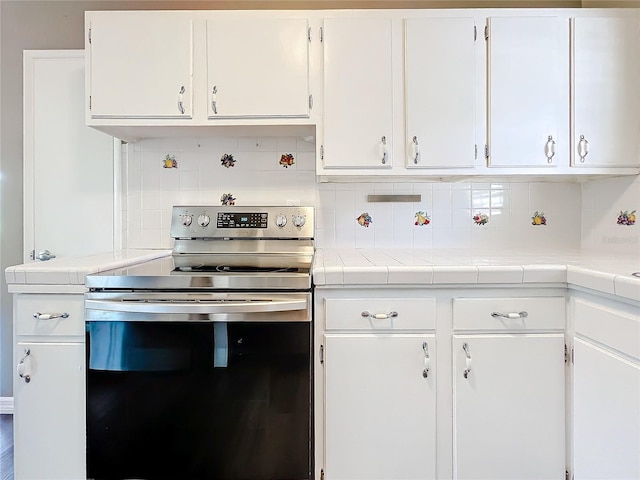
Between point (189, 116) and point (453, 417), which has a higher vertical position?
point (189, 116)

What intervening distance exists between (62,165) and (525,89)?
236 centimetres

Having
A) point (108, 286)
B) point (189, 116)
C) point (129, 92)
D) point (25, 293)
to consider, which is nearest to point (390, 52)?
point (189, 116)

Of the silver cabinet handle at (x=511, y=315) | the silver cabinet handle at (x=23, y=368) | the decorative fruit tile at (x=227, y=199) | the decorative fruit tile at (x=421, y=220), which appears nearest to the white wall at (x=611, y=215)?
the silver cabinet handle at (x=511, y=315)

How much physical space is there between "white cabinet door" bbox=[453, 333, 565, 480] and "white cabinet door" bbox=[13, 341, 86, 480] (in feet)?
4.38

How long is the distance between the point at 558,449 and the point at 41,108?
2.85 meters

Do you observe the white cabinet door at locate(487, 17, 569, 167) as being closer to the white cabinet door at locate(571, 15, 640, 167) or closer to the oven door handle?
the white cabinet door at locate(571, 15, 640, 167)

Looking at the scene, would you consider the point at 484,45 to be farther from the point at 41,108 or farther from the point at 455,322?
the point at 41,108

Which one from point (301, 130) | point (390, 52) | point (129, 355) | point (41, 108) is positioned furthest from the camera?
point (41, 108)

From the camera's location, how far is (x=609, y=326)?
115 cm

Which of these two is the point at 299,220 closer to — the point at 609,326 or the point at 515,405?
the point at 515,405

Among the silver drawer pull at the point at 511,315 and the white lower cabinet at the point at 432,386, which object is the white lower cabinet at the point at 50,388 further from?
the silver drawer pull at the point at 511,315

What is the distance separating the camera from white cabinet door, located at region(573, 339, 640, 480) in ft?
3.56

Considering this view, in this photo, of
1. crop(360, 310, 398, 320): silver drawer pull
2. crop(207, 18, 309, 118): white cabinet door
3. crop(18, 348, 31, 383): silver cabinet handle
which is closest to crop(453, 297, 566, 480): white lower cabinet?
crop(360, 310, 398, 320): silver drawer pull

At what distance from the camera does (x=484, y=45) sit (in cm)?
Answer: 170
